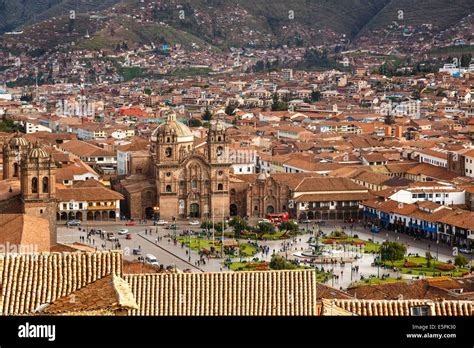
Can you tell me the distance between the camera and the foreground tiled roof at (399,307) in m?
12.8

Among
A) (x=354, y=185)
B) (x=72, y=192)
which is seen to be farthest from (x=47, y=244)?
(x=354, y=185)

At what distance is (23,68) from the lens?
16750 cm

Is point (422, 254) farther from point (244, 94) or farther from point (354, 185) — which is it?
point (244, 94)

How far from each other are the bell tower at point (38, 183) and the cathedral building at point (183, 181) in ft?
46.3

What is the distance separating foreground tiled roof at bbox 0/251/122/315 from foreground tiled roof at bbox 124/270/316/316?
3.14ft

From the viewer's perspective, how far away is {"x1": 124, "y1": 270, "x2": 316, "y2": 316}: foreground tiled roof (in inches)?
516

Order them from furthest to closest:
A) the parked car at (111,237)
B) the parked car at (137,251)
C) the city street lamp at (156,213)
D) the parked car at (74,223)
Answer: the city street lamp at (156,213) < the parked car at (74,223) < the parked car at (111,237) < the parked car at (137,251)

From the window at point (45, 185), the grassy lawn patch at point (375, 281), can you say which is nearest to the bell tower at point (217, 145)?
the window at point (45, 185)

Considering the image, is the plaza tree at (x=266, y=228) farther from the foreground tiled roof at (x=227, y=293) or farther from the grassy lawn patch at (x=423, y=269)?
the foreground tiled roof at (x=227, y=293)

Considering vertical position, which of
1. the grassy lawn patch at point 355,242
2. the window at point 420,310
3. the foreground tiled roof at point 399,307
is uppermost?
the window at point 420,310

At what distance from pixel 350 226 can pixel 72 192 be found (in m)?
12.8

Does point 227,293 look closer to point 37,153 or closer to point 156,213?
point 37,153

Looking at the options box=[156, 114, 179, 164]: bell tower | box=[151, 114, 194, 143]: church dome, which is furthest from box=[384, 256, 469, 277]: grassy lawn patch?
box=[151, 114, 194, 143]: church dome

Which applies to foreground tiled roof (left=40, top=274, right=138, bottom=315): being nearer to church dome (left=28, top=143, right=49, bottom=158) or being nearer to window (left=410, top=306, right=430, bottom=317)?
window (left=410, top=306, right=430, bottom=317)
